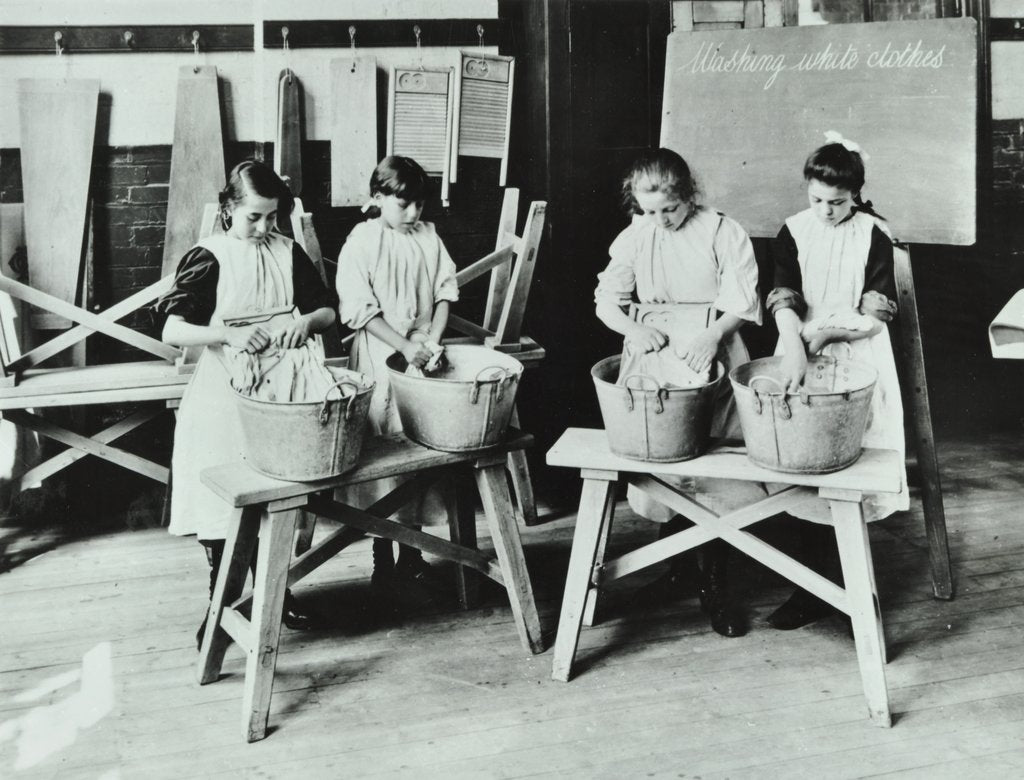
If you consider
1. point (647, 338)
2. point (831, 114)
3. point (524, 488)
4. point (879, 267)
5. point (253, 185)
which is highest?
point (831, 114)

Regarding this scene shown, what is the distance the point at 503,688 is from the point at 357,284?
4.57 feet

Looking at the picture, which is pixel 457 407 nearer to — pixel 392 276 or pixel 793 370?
pixel 392 276

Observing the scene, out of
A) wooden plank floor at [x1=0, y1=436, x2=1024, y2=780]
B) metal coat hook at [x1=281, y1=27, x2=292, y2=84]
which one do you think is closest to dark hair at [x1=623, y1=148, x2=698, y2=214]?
wooden plank floor at [x1=0, y1=436, x2=1024, y2=780]

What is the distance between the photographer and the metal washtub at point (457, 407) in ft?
9.18

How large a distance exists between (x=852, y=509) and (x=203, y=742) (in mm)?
1894

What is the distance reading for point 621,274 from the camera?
3.32m

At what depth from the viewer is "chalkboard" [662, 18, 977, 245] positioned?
140 inches

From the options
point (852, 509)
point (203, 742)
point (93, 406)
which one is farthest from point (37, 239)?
point (852, 509)

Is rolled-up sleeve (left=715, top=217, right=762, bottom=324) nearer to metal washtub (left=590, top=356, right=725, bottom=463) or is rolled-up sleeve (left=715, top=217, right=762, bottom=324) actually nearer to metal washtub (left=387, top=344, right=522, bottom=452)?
metal washtub (left=590, top=356, right=725, bottom=463)

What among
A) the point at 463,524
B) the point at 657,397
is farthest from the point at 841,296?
the point at 463,524

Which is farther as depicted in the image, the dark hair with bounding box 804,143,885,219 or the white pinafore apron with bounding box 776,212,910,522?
the white pinafore apron with bounding box 776,212,910,522

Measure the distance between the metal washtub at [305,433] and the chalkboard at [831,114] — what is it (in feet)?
6.35

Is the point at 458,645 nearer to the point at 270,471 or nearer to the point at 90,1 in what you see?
the point at 270,471

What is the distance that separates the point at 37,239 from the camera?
4.11m
